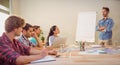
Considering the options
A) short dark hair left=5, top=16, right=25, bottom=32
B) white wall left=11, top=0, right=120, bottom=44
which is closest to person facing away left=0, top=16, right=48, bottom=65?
short dark hair left=5, top=16, right=25, bottom=32

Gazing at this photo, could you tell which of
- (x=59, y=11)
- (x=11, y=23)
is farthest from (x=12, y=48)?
(x=59, y=11)

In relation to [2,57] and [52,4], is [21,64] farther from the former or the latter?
[52,4]

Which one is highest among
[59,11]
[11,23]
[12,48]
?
[59,11]

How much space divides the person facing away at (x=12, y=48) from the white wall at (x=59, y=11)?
438 cm

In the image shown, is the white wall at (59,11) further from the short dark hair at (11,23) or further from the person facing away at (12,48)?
the short dark hair at (11,23)

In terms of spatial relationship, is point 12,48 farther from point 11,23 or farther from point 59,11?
point 59,11

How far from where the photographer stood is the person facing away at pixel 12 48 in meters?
1.77

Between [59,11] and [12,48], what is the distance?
481 centimetres

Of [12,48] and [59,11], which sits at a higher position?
[59,11]

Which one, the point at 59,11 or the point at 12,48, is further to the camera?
the point at 59,11

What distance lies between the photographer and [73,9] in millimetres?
6621

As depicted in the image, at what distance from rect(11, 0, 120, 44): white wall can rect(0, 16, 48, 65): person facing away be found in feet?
14.4

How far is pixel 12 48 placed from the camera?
1.98 m

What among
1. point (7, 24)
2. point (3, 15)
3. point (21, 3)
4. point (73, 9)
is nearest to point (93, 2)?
point (73, 9)
